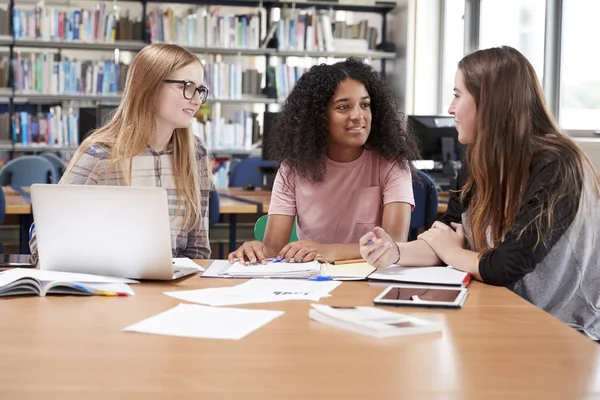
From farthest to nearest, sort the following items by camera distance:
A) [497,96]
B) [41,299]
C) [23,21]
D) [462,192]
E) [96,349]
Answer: [23,21] < [462,192] < [497,96] < [41,299] < [96,349]

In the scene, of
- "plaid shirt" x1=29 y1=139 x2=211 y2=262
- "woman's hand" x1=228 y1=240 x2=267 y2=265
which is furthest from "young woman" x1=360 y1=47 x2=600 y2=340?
"plaid shirt" x1=29 y1=139 x2=211 y2=262

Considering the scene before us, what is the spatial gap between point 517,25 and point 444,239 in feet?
13.4

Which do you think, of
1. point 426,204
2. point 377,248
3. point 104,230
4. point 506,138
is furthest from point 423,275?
point 426,204

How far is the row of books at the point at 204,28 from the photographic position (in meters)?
6.33

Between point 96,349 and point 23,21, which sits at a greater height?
point 23,21

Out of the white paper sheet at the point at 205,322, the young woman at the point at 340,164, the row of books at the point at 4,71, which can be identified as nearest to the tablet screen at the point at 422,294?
the white paper sheet at the point at 205,322

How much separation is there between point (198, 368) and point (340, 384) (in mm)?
188

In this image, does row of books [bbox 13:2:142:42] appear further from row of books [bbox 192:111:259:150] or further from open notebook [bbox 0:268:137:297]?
open notebook [bbox 0:268:137:297]

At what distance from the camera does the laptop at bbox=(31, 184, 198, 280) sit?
1.56 metres

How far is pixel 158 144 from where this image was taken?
228cm

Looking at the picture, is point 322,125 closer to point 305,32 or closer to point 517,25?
point 517,25

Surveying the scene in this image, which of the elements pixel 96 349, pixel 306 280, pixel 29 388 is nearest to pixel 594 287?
pixel 306 280

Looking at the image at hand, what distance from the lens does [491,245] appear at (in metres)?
1.75

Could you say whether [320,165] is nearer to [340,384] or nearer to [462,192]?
[462,192]
